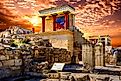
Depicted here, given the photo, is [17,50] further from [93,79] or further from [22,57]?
[93,79]

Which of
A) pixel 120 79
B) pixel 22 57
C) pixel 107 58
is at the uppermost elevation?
pixel 22 57

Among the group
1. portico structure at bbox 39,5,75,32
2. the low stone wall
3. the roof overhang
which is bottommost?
the low stone wall

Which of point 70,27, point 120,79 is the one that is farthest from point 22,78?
point 70,27

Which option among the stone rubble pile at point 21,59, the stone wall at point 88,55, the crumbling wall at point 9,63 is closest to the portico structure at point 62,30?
the stone wall at point 88,55

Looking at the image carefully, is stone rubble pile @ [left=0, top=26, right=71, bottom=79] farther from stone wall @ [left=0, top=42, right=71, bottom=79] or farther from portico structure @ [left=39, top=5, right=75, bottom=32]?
portico structure @ [left=39, top=5, right=75, bottom=32]

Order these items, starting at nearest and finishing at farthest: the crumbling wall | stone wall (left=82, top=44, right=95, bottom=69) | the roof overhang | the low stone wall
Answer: the crumbling wall
the low stone wall
stone wall (left=82, top=44, right=95, bottom=69)
the roof overhang

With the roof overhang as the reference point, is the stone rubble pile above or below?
below

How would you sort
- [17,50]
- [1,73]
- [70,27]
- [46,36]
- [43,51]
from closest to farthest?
[1,73] < [17,50] < [43,51] < [46,36] < [70,27]

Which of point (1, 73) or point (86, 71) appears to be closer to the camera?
point (1, 73)

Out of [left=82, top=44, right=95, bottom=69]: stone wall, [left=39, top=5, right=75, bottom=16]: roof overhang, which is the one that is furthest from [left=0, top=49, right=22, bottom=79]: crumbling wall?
[left=39, top=5, right=75, bottom=16]: roof overhang

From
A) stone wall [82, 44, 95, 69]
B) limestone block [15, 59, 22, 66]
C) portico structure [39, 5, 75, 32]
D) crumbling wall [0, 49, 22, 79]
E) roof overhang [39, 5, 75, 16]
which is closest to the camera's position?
crumbling wall [0, 49, 22, 79]

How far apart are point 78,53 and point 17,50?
36.1 feet

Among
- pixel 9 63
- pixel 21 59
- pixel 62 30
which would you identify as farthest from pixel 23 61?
pixel 62 30

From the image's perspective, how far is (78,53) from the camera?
63.3ft
